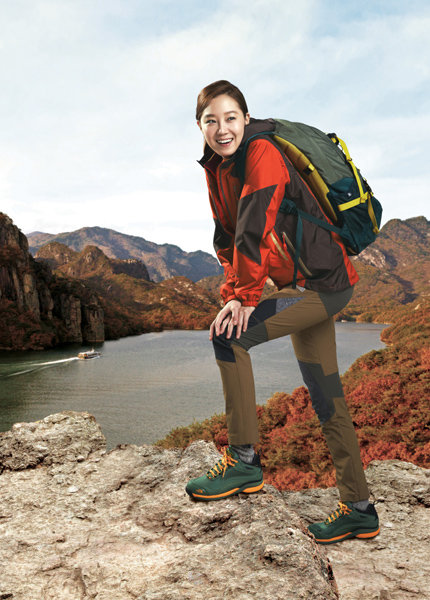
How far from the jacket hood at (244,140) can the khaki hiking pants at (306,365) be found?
2.67 feet

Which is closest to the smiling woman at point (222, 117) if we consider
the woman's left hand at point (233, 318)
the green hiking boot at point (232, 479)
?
the woman's left hand at point (233, 318)

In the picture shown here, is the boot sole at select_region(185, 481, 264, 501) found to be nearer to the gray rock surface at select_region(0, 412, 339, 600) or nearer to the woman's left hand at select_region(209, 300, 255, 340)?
the gray rock surface at select_region(0, 412, 339, 600)

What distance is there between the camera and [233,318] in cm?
199

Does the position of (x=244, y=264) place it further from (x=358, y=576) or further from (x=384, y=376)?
(x=384, y=376)

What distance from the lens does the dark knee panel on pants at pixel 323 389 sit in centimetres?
237

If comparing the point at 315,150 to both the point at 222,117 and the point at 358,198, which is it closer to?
the point at 358,198

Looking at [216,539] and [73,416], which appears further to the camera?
[73,416]

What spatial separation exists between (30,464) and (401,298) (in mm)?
161570

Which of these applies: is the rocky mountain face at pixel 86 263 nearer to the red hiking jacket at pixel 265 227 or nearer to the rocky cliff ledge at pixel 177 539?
the rocky cliff ledge at pixel 177 539

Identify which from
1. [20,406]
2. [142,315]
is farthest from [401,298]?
[20,406]

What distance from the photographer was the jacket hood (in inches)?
76.5

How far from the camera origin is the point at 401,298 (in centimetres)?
14662

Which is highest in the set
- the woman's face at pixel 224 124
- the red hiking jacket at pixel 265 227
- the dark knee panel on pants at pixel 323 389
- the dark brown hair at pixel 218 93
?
the dark brown hair at pixel 218 93

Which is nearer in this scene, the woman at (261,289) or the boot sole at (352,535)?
the woman at (261,289)
